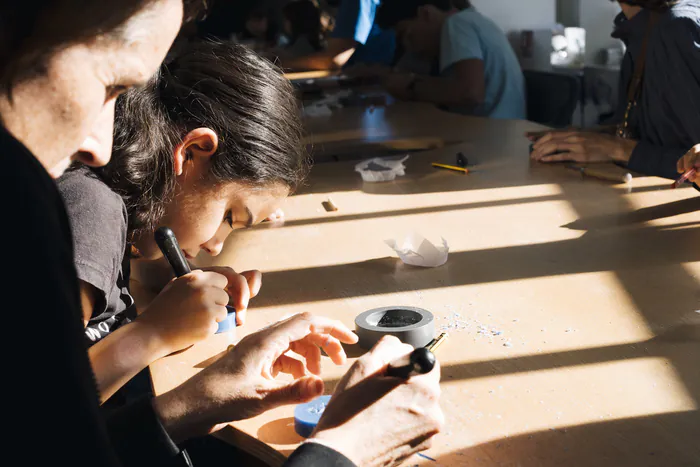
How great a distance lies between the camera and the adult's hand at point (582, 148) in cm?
236

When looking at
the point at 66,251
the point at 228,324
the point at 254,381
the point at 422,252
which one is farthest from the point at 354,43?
the point at 66,251

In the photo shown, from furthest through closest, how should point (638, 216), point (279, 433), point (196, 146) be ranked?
point (638, 216), point (196, 146), point (279, 433)

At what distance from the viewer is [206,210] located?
1522 millimetres

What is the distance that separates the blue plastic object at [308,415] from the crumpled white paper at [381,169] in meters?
1.37

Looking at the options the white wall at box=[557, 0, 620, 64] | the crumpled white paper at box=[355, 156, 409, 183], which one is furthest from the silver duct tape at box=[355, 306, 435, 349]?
the white wall at box=[557, 0, 620, 64]

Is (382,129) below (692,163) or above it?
below

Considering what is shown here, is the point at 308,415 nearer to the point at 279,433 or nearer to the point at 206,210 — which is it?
the point at 279,433

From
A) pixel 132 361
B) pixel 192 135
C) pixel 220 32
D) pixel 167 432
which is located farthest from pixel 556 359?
pixel 220 32

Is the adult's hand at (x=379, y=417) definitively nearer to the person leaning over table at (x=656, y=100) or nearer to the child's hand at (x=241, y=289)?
the child's hand at (x=241, y=289)

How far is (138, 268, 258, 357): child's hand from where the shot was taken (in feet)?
4.19

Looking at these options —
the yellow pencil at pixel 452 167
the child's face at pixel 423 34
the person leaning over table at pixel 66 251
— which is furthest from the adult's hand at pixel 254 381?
the child's face at pixel 423 34

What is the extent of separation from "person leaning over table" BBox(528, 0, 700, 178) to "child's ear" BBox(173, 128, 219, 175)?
1298 millimetres

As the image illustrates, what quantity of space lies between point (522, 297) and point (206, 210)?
665 millimetres

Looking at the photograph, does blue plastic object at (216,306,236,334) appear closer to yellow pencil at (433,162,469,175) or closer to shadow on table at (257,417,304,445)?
shadow on table at (257,417,304,445)
